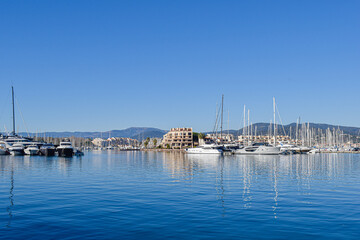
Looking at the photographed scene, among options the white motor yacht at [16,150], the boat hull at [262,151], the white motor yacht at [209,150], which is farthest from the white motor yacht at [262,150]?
the white motor yacht at [16,150]

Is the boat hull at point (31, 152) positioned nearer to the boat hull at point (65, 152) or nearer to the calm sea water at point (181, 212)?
the boat hull at point (65, 152)

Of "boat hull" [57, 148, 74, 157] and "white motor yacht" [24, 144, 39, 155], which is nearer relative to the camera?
"boat hull" [57, 148, 74, 157]

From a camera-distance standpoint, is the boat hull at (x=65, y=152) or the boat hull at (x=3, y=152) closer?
the boat hull at (x=65, y=152)

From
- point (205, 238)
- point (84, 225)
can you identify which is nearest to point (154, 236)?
point (205, 238)

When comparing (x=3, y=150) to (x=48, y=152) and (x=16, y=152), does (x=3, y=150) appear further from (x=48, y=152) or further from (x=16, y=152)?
(x=48, y=152)

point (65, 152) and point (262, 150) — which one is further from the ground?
point (65, 152)

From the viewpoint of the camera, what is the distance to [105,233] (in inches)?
509

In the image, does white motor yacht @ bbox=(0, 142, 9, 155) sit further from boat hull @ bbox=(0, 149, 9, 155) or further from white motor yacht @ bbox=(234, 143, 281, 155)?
white motor yacht @ bbox=(234, 143, 281, 155)

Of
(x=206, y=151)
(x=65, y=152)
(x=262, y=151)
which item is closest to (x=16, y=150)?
(x=65, y=152)

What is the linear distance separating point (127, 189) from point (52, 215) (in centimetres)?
953

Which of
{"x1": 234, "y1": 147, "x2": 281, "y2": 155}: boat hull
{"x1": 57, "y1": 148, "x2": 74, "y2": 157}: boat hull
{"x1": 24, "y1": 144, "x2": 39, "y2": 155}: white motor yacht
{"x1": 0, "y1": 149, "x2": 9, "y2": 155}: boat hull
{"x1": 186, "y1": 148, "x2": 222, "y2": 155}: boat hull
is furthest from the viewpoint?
{"x1": 186, "y1": 148, "x2": 222, "y2": 155}: boat hull

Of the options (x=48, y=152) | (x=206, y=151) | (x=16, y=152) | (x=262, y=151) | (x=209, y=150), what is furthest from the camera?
(x=206, y=151)

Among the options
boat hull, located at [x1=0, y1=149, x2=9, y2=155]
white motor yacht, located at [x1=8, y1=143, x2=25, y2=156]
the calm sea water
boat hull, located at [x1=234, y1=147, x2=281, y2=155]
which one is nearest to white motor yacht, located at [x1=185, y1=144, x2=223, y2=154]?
boat hull, located at [x1=234, y1=147, x2=281, y2=155]

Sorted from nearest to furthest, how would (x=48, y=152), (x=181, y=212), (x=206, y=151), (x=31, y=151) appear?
(x=181, y=212) < (x=48, y=152) < (x=31, y=151) < (x=206, y=151)
